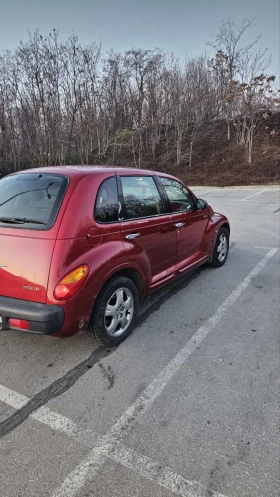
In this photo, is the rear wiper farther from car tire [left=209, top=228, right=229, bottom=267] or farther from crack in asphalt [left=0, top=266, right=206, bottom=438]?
car tire [left=209, top=228, right=229, bottom=267]

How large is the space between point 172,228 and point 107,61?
25123 mm

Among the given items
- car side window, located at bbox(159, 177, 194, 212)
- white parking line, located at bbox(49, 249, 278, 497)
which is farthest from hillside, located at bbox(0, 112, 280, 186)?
white parking line, located at bbox(49, 249, 278, 497)

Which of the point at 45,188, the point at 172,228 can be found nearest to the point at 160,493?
the point at 45,188

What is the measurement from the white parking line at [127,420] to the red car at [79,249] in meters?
0.60

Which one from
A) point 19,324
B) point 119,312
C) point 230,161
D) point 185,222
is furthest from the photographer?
point 230,161

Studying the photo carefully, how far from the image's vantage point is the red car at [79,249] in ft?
7.82

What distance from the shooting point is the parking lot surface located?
170 cm

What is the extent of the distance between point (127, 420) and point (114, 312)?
98 centimetres

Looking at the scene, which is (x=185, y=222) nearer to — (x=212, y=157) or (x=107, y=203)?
(x=107, y=203)

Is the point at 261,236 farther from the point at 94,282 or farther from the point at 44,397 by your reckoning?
the point at 44,397

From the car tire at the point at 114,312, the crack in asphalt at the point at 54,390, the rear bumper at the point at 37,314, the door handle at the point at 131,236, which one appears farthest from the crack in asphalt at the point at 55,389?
the door handle at the point at 131,236

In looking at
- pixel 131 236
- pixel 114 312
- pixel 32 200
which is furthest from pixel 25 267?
pixel 131 236

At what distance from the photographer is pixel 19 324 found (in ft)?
8.03

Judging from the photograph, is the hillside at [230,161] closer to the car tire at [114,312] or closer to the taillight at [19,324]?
the car tire at [114,312]
